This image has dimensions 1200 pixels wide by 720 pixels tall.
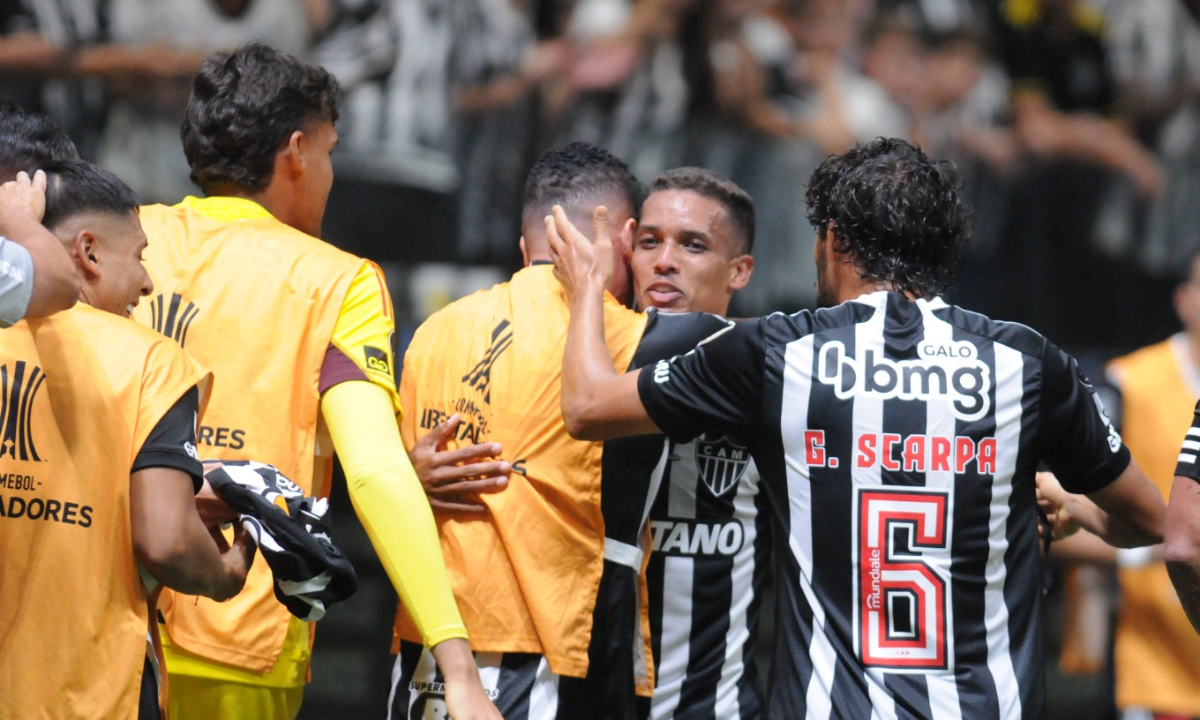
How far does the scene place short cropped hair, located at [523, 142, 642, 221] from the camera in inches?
133

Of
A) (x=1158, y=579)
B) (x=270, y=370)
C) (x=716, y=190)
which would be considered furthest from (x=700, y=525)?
(x=1158, y=579)

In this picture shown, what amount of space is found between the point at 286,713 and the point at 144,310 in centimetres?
94

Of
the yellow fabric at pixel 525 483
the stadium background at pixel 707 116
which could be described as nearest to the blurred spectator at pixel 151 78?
the stadium background at pixel 707 116

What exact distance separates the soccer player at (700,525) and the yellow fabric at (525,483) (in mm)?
350

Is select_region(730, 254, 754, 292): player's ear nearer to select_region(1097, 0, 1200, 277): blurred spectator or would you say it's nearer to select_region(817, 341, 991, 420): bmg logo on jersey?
select_region(817, 341, 991, 420): bmg logo on jersey

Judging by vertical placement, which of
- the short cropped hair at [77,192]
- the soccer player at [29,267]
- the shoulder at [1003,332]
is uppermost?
the short cropped hair at [77,192]

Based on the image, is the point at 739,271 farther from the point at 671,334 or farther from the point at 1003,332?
the point at 1003,332

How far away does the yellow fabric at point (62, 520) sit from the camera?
224cm

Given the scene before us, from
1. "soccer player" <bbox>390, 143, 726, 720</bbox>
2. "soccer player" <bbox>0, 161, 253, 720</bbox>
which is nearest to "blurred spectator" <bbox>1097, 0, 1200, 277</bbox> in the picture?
"soccer player" <bbox>390, 143, 726, 720</bbox>

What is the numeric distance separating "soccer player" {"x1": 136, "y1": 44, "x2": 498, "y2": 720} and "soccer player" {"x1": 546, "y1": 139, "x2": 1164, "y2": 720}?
521 mm

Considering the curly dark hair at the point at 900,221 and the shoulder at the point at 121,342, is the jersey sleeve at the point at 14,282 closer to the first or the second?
the shoulder at the point at 121,342

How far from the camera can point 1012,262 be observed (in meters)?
6.87

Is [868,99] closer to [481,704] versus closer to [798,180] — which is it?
[798,180]

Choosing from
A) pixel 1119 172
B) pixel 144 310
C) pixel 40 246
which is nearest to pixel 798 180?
pixel 1119 172
